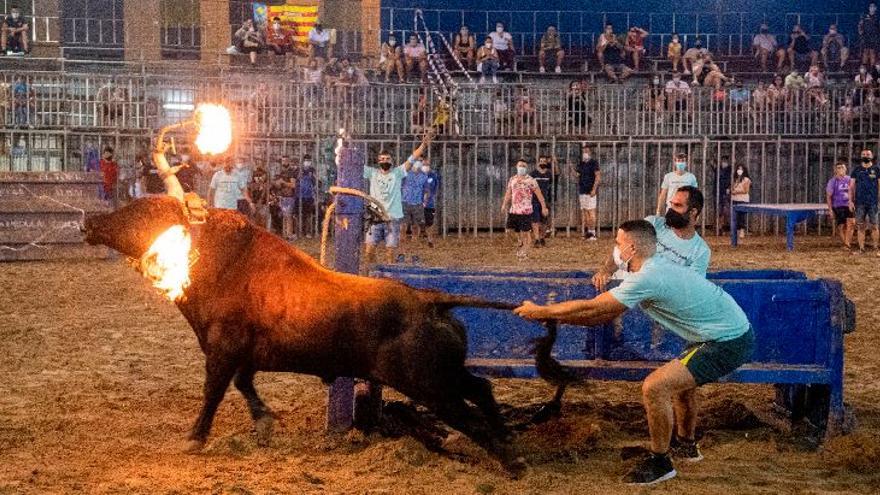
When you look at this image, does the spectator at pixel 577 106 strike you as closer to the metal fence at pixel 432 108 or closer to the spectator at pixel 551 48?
the metal fence at pixel 432 108

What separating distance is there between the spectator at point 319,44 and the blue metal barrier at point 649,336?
20.9m

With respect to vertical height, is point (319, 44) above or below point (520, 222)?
above

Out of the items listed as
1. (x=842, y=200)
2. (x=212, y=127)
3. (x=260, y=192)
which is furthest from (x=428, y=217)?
(x=212, y=127)

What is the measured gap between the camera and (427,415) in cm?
761

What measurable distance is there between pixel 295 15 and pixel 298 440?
22980 millimetres

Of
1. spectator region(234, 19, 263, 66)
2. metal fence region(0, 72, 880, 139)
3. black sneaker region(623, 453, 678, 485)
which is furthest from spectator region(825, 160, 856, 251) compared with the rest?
black sneaker region(623, 453, 678, 485)

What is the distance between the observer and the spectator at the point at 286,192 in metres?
24.7

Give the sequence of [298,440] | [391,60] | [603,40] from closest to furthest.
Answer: [298,440] < [391,60] < [603,40]

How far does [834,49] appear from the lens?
97.5 feet

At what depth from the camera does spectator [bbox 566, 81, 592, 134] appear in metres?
26.4

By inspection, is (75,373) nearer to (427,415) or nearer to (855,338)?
(427,415)

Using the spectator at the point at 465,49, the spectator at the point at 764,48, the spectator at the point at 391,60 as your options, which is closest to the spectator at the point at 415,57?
the spectator at the point at 391,60

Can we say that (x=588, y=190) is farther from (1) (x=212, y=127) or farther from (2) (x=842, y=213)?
(1) (x=212, y=127)

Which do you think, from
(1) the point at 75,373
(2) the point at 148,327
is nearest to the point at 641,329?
(1) the point at 75,373
